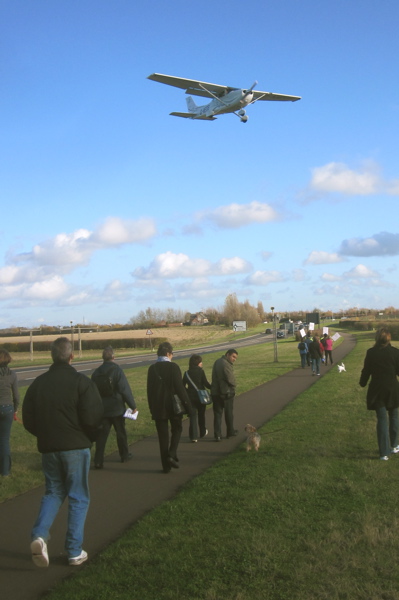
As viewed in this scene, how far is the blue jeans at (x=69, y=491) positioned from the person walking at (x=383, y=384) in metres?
4.49

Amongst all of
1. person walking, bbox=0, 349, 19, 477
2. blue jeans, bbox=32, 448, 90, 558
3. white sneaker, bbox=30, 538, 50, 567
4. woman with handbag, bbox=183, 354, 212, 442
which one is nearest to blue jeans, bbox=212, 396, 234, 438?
woman with handbag, bbox=183, 354, 212, 442

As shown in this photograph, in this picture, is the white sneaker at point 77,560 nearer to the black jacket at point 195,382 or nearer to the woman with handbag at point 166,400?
the woman with handbag at point 166,400

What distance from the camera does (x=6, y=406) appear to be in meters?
8.02

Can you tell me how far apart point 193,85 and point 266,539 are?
22.8 metres

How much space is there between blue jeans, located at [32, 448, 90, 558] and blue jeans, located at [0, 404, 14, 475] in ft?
10.7

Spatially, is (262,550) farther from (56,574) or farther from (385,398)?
(385,398)

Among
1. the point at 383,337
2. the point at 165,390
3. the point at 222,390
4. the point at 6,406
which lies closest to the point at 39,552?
the point at 6,406

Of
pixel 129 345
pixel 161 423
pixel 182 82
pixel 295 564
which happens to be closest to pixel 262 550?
pixel 295 564

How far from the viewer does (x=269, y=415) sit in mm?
13703

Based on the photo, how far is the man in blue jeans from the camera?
4883 millimetres

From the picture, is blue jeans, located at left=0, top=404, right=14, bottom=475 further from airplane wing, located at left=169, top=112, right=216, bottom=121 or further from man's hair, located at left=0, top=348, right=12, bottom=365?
airplane wing, located at left=169, top=112, right=216, bottom=121

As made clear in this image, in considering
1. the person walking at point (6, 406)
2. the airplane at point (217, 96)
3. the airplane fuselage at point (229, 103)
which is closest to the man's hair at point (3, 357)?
the person walking at point (6, 406)

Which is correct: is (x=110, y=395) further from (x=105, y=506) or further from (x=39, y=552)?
(x=39, y=552)

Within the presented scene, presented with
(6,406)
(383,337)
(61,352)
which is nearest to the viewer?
(61,352)
